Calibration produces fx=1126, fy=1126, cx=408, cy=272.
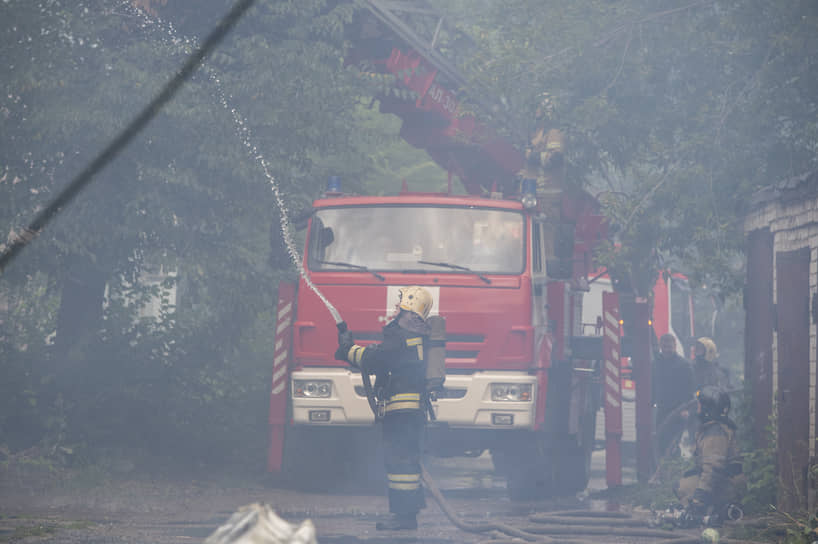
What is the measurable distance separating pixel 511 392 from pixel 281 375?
2230mm

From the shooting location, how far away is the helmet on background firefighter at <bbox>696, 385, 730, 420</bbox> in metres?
9.26

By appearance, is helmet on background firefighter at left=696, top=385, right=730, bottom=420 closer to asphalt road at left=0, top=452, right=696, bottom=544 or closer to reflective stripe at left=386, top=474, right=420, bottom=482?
asphalt road at left=0, top=452, right=696, bottom=544

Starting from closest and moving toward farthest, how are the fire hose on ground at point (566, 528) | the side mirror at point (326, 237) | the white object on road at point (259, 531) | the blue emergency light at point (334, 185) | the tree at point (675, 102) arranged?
the white object on road at point (259, 531) → the fire hose on ground at point (566, 528) → the side mirror at point (326, 237) → the blue emergency light at point (334, 185) → the tree at point (675, 102)

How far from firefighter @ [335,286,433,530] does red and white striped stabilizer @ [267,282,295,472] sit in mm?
2532

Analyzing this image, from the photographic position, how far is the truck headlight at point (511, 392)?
388 inches

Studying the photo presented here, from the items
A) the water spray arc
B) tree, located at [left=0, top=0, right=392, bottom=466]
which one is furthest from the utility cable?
the water spray arc

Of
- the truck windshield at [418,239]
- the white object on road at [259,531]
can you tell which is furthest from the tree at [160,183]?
the white object on road at [259,531]

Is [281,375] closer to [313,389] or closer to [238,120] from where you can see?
[313,389]

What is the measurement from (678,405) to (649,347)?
65.6 inches

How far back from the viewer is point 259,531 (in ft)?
8.38

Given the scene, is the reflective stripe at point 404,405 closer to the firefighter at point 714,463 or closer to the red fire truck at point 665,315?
the firefighter at point 714,463

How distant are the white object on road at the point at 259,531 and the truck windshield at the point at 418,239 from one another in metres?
7.39

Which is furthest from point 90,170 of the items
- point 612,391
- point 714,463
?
point 714,463

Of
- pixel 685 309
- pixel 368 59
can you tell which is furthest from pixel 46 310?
pixel 685 309
